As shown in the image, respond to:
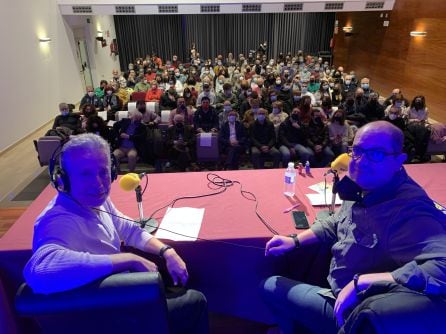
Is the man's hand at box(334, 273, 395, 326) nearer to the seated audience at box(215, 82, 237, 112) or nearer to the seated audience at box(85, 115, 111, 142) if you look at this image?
the seated audience at box(85, 115, 111, 142)

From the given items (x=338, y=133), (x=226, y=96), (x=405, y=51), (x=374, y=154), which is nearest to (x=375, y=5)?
(x=405, y=51)

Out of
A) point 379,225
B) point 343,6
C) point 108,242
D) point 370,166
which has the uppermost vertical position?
point 343,6

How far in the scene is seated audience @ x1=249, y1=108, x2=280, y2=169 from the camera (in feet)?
15.7

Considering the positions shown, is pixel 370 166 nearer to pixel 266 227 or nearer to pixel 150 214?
pixel 266 227

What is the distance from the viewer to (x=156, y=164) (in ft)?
16.1

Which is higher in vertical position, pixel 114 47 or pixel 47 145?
pixel 114 47

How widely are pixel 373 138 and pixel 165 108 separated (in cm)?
601

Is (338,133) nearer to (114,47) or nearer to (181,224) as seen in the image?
(181,224)

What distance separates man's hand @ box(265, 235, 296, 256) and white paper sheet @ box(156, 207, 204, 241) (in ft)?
1.47

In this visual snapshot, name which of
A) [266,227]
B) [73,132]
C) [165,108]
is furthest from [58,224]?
[165,108]

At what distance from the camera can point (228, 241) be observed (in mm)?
1958

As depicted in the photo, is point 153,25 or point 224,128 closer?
point 224,128

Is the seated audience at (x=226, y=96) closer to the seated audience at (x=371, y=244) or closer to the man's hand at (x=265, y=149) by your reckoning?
the man's hand at (x=265, y=149)

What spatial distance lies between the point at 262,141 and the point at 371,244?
141 inches
